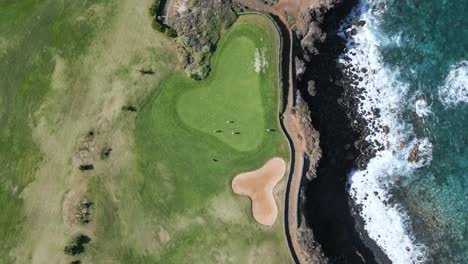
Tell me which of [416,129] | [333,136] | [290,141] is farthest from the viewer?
[416,129]

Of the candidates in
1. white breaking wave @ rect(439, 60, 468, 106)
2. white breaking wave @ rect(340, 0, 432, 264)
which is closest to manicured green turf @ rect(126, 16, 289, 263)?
white breaking wave @ rect(340, 0, 432, 264)

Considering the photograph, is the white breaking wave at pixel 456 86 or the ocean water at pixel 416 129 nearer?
the ocean water at pixel 416 129

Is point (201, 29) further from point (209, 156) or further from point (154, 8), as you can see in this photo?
point (209, 156)

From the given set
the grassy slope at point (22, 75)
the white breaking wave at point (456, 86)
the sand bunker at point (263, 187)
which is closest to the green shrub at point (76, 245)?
the grassy slope at point (22, 75)

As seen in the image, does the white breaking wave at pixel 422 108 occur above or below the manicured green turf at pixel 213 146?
above

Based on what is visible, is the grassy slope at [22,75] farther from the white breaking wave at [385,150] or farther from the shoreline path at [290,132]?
the white breaking wave at [385,150]

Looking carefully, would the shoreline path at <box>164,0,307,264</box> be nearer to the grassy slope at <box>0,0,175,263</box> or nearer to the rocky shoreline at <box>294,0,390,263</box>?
the rocky shoreline at <box>294,0,390,263</box>

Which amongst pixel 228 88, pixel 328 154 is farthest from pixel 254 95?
pixel 328 154

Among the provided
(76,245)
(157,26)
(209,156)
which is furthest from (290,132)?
(76,245)
